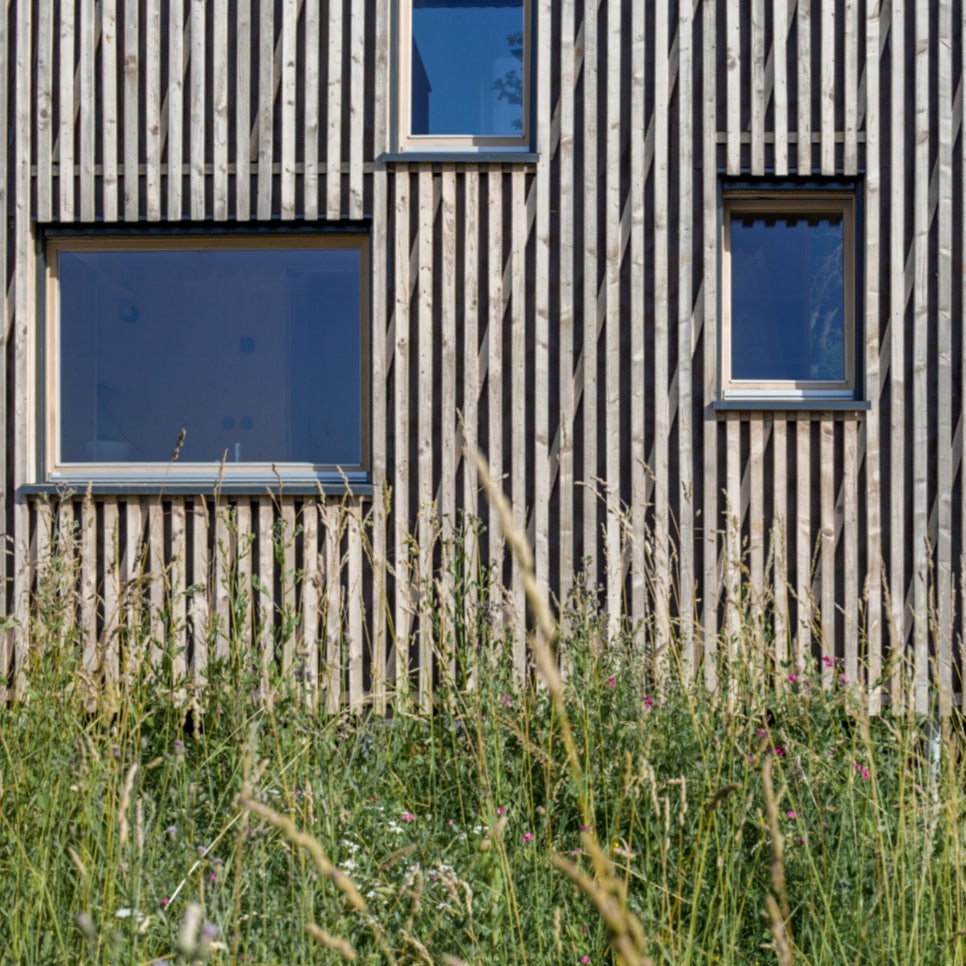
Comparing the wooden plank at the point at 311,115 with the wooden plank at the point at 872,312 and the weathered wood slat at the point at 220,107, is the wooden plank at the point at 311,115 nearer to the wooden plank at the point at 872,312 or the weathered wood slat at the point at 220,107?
the weathered wood slat at the point at 220,107

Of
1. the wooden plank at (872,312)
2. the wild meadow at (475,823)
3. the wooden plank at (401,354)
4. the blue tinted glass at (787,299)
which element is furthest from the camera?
the blue tinted glass at (787,299)

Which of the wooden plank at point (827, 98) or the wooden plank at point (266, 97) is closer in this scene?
the wooden plank at point (827, 98)

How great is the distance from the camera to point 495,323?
5570 mm

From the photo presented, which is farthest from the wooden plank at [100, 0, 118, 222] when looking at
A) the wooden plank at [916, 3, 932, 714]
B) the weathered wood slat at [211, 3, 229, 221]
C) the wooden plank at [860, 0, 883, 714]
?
the wooden plank at [916, 3, 932, 714]

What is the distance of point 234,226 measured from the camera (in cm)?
575

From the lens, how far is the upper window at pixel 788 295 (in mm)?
5641

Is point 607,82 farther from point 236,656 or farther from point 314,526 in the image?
point 236,656

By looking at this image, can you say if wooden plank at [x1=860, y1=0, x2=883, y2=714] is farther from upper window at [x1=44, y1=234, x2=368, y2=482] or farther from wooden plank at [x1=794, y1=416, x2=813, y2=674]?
upper window at [x1=44, y1=234, x2=368, y2=482]

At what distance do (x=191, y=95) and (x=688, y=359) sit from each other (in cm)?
329

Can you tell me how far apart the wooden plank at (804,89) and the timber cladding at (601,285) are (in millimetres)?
17

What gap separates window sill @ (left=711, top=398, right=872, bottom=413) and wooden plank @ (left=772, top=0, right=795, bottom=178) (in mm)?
1313

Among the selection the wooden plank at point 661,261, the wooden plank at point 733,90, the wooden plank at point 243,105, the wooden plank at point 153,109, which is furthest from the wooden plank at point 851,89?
the wooden plank at point 153,109

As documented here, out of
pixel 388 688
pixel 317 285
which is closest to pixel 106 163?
pixel 317 285

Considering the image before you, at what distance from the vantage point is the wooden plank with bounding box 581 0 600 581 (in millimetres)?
5520
